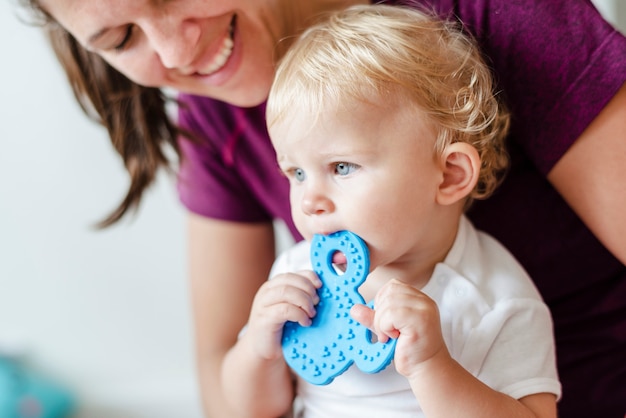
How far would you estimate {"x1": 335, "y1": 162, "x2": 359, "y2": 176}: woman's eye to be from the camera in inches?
36.5

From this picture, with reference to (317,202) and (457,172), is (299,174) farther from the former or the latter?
(457,172)

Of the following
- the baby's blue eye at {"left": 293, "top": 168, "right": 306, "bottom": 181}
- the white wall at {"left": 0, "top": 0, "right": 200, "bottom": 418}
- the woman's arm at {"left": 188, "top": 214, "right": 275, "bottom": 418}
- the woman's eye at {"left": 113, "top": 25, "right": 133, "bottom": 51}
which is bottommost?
the white wall at {"left": 0, "top": 0, "right": 200, "bottom": 418}

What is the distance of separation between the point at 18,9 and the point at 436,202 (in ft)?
3.62

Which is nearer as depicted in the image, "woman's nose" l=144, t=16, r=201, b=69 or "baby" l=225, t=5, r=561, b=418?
"baby" l=225, t=5, r=561, b=418

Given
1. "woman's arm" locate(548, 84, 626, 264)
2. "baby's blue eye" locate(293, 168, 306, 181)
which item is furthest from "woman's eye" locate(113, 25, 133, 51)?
"woman's arm" locate(548, 84, 626, 264)

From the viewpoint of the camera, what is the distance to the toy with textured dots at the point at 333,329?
3.06ft

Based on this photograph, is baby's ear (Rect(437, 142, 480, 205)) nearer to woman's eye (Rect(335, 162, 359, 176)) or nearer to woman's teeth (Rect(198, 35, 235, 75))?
woman's eye (Rect(335, 162, 359, 176))

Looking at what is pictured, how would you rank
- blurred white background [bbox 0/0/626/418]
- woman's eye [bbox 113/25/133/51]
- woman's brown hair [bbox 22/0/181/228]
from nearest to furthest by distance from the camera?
woman's eye [bbox 113/25/133/51], woman's brown hair [bbox 22/0/181/228], blurred white background [bbox 0/0/626/418]

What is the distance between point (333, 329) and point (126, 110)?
22.7 inches

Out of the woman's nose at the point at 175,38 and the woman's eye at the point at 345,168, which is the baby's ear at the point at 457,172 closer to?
the woman's eye at the point at 345,168

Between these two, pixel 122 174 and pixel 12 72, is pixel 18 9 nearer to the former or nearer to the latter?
pixel 12 72

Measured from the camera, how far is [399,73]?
3.03ft

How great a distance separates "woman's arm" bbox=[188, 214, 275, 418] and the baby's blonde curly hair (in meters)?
0.41

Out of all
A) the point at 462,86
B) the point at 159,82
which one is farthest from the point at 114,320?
the point at 462,86
